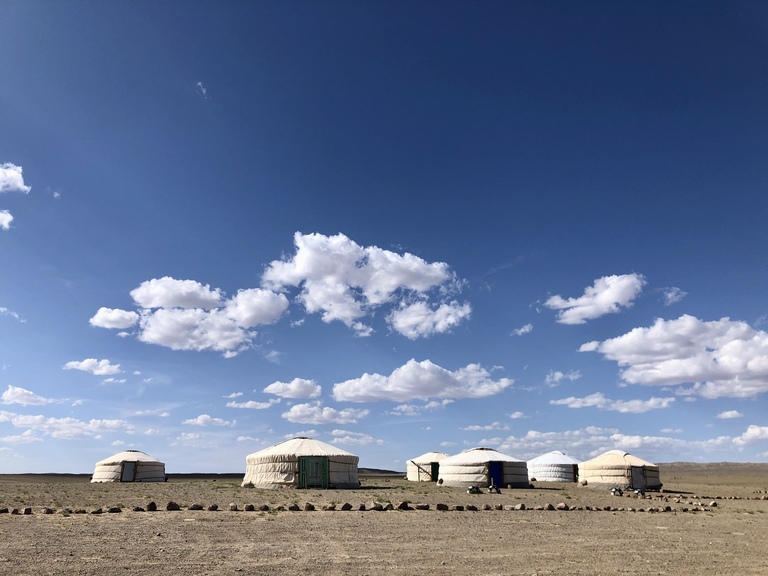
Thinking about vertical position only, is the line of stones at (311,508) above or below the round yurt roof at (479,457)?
below

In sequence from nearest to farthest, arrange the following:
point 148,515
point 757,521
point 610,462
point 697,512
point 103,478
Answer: point 148,515 → point 757,521 → point 697,512 → point 610,462 → point 103,478

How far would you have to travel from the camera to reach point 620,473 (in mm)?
40312

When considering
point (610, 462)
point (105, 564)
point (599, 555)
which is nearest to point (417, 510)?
point (599, 555)

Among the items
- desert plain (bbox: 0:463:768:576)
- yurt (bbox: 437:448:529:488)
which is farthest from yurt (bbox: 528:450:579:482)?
desert plain (bbox: 0:463:768:576)

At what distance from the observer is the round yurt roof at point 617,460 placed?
40.8 metres

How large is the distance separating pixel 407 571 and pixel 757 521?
15676mm

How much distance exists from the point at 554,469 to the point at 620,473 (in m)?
10.9

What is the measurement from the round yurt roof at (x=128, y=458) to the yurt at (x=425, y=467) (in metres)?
22.4

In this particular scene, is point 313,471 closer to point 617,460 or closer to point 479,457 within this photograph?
point 479,457

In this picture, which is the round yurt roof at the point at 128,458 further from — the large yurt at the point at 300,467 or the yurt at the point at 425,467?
the yurt at the point at 425,467

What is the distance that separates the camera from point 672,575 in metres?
9.72

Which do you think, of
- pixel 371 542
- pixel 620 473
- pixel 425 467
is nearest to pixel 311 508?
pixel 371 542

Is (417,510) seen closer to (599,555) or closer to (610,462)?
(599,555)

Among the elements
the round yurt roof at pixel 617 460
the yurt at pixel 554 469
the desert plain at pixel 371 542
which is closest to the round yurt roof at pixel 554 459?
the yurt at pixel 554 469
